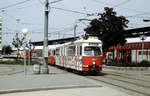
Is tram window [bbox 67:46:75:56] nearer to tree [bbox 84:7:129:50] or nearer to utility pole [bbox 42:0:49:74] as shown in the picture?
utility pole [bbox 42:0:49:74]

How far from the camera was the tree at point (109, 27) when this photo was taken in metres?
34.8

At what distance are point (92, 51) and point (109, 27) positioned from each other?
14.7m

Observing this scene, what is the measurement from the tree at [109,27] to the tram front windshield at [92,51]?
45.5 feet

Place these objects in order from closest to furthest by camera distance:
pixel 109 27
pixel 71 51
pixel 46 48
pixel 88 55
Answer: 1. pixel 88 55
2. pixel 46 48
3. pixel 71 51
4. pixel 109 27

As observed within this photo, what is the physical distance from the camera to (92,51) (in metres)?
21.1

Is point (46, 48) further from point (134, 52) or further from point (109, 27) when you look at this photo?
point (134, 52)

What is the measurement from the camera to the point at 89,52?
21.0m

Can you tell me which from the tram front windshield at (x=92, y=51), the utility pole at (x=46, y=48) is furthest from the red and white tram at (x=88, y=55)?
the utility pole at (x=46, y=48)

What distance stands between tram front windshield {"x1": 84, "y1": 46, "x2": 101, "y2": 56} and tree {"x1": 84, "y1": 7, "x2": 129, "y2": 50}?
13.9 meters

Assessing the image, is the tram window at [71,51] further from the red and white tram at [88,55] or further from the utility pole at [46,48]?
the utility pole at [46,48]

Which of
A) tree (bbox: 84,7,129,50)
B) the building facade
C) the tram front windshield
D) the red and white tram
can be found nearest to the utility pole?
the red and white tram

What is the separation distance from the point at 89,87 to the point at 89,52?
8612mm

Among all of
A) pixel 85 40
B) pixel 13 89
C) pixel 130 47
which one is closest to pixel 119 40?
pixel 130 47

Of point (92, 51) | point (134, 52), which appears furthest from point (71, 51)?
point (134, 52)
